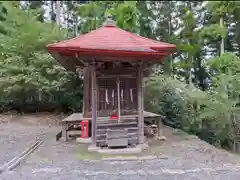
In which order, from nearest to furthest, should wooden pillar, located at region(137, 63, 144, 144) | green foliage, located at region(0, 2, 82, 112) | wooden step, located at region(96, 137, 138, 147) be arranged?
wooden step, located at region(96, 137, 138, 147) → wooden pillar, located at region(137, 63, 144, 144) → green foliage, located at region(0, 2, 82, 112)

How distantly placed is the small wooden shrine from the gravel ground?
0.80 meters

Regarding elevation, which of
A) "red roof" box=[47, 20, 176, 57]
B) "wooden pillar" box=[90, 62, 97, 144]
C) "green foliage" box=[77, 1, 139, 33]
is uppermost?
"green foliage" box=[77, 1, 139, 33]

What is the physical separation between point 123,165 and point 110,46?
2.29 metres

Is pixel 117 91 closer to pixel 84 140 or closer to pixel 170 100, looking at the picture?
pixel 84 140

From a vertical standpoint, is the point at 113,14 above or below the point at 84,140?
above

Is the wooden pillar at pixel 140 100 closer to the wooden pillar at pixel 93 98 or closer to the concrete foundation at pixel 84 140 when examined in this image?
the wooden pillar at pixel 93 98

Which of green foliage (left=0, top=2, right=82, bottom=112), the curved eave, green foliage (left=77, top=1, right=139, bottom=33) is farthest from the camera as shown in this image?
green foliage (left=77, top=1, right=139, bottom=33)

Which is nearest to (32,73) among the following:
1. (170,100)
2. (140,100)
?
(170,100)

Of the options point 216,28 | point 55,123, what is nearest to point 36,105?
point 55,123

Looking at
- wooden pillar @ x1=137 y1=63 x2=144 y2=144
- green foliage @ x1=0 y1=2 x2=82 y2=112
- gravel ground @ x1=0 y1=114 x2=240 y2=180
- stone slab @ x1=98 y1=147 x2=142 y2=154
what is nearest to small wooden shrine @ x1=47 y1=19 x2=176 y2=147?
wooden pillar @ x1=137 y1=63 x2=144 y2=144

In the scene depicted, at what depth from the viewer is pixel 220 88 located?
25.4 ft

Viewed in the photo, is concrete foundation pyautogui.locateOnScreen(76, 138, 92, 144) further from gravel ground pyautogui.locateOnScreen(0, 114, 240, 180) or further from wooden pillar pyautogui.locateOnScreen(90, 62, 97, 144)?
wooden pillar pyautogui.locateOnScreen(90, 62, 97, 144)

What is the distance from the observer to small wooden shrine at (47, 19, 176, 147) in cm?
613

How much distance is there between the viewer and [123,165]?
5.07 m
